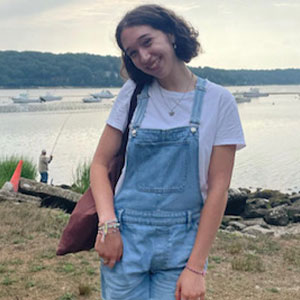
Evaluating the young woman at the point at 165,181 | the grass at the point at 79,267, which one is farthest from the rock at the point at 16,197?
the young woman at the point at 165,181

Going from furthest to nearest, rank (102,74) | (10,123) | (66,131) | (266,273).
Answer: (102,74) → (10,123) → (66,131) → (266,273)

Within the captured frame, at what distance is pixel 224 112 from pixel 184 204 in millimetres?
391

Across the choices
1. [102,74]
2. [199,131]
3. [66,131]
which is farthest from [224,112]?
[102,74]

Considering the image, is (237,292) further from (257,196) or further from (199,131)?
(257,196)

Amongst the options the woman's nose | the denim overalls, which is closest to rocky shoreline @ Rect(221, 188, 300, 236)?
the denim overalls

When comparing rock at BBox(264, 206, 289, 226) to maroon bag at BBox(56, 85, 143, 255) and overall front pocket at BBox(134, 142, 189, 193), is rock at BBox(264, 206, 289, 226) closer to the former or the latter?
maroon bag at BBox(56, 85, 143, 255)

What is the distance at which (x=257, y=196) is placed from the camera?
17781 millimetres

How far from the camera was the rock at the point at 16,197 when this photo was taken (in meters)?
8.80

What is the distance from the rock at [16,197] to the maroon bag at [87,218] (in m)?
6.70

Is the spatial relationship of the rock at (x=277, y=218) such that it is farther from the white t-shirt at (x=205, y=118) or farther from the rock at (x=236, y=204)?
the white t-shirt at (x=205, y=118)

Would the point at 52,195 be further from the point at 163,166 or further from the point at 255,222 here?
the point at 163,166

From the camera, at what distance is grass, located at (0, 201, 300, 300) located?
4.84 m

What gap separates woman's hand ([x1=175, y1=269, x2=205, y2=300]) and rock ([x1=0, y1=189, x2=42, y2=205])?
708cm

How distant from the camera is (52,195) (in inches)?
377
